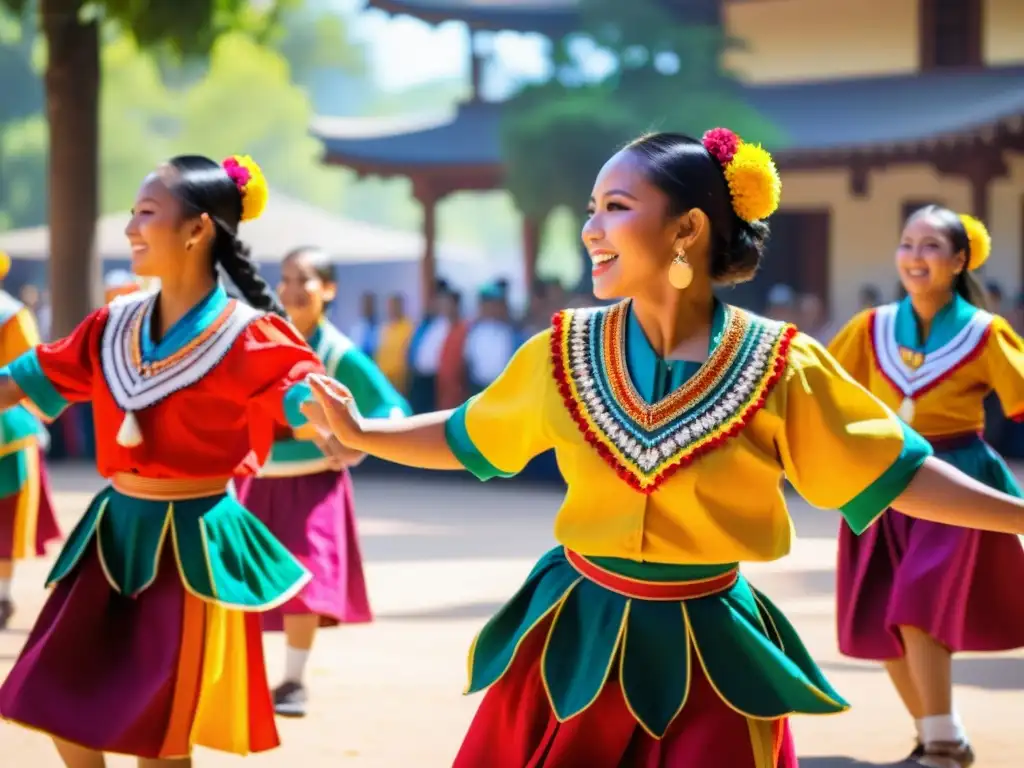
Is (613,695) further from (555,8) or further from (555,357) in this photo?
(555,8)

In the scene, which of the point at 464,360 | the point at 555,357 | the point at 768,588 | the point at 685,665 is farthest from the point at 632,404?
the point at 464,360

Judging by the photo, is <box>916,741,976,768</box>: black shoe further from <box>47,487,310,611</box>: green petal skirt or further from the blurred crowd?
the blurred crowd

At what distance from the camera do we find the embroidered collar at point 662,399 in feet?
11.2

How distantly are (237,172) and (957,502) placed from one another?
2.34m

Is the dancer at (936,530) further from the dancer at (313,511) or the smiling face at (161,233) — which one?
the smiling face at (161,233)

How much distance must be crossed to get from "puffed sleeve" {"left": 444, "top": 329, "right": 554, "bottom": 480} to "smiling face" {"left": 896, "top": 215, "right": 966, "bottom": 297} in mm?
2531

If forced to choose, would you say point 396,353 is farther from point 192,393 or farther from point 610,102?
point 192,393

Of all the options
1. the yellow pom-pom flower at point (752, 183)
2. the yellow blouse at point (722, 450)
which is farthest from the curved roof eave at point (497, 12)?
the yellow blouse at point (722, 450)

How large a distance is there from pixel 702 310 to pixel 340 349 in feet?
10.5

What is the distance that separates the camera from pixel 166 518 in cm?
452

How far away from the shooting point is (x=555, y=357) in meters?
3.59

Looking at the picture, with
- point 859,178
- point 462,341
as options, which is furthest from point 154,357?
point 859,178

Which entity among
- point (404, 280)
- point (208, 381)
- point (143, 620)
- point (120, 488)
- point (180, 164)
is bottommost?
point (404, 280)

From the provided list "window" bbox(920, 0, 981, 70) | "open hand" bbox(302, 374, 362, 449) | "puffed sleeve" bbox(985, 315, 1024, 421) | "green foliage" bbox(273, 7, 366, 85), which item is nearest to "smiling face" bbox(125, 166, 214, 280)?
"open hand" bbox(302, 374, 362, 449)
